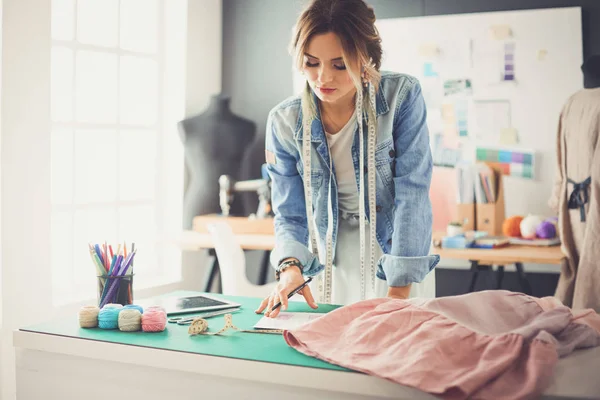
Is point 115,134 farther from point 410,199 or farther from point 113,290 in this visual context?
point 410,199

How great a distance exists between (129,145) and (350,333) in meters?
3.25

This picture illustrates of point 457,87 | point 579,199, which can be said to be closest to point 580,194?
point 579,199

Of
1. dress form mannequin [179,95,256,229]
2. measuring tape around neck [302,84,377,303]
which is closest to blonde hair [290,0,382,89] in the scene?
measuring tape around neck [302,84,377,303]

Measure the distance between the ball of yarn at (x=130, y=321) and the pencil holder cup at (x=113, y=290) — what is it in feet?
0.63

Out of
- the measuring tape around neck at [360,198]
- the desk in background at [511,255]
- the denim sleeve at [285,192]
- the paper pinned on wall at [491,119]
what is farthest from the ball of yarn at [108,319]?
the paper pinned on wall at [491,119]

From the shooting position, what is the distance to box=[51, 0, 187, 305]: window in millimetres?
3902

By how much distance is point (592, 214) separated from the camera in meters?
3.35

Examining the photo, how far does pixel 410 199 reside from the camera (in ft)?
6.79

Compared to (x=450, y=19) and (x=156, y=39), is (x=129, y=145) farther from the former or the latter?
(x=450, y=19)

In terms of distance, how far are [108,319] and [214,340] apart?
1.03 feet

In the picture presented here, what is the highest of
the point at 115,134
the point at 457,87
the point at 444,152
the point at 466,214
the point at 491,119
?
the point at 457,87

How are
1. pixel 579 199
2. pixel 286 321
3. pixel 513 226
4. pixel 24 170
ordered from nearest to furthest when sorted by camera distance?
pixel 286 321
pixel 24 170
pixel 579 199
pixel 513 226

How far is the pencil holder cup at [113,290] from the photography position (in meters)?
1.92

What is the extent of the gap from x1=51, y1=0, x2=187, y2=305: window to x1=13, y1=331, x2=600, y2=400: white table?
85.9 inches
